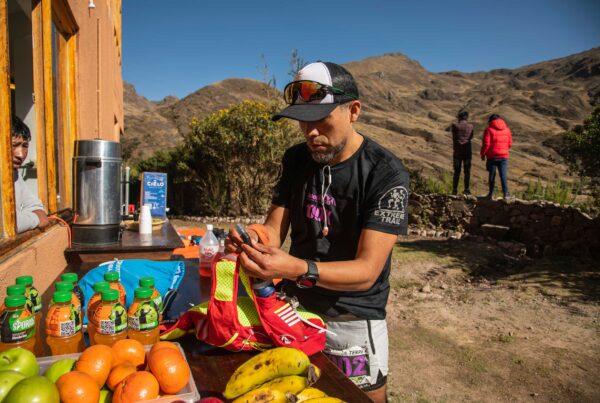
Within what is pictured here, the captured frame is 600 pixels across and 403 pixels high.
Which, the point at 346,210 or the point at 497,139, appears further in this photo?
the point at 497,139

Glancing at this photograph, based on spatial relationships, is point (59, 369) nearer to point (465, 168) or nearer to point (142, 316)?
point (142, 316)

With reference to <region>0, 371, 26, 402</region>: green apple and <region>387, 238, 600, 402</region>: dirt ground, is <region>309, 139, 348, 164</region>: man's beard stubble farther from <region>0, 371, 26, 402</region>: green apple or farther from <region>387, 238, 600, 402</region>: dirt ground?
<region>387, 238, 600, 402</region>: dirt ground

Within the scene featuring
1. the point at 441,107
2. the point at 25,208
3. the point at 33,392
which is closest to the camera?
the point at 33,392

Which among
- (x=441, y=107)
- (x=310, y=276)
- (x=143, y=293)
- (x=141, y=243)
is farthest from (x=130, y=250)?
(x=441, y=107)

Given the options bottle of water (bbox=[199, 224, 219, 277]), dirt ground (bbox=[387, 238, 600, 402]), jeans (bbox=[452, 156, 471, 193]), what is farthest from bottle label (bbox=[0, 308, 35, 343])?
jeans (bbox=[452, 156, 471, 193])

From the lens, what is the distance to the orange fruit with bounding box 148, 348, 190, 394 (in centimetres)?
118

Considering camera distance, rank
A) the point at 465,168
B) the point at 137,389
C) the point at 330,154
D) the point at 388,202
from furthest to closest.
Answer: the point at 465,168, the point at 330,154, the point at 388,202, the point at 137,389

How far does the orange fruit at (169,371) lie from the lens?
1179 millimetres

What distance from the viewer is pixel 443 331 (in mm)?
5387

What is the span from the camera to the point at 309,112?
1821 mm

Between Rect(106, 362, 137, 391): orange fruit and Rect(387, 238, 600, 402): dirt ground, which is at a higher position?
Rect(106, 362, 137, 391): orange fruit

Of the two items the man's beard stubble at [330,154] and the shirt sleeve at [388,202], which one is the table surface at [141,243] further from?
the shirt sleeve at [388,202]

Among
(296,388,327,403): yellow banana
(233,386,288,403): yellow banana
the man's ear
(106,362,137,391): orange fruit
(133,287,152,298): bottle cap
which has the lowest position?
(296,388,327,403): yellow banana

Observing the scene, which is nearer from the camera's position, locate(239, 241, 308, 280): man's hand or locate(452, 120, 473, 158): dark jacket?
locate(239, 241, 308, 280): man's hand
